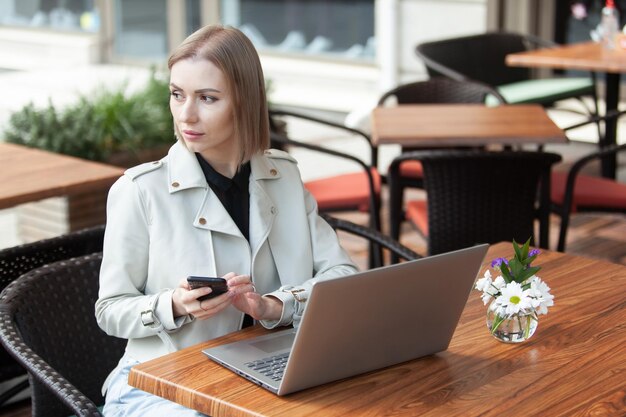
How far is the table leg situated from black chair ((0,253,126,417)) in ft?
14.8

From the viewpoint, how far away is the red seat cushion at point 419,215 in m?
4.23

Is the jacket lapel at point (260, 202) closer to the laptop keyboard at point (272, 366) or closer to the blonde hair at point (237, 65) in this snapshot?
the blonde hair at point (237, 65)

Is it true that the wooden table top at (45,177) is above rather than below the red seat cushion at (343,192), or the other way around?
above

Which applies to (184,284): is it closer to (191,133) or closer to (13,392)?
(191,133)

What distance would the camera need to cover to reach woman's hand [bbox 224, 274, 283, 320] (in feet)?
6.84

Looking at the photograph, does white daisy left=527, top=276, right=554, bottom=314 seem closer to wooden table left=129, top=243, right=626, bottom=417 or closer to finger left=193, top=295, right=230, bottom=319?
wooden table left=129, top=243, right=626, bottom=417

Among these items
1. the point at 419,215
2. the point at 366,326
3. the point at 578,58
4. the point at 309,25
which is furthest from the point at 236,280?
the point at 309,25

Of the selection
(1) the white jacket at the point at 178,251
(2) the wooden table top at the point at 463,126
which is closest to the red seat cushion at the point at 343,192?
(2) the wooden table top at the point at 463,126

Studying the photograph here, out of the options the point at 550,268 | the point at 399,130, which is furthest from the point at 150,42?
the point at 550,268

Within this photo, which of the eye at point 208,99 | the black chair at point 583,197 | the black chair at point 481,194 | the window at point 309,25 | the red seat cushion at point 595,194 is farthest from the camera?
the window at point 309,25

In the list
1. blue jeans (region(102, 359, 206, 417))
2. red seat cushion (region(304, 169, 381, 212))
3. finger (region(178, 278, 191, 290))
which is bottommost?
red seat cushion (region(304, 169, 381, 212))

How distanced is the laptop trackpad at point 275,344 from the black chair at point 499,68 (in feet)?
14.7

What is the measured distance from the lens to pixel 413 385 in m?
1.95

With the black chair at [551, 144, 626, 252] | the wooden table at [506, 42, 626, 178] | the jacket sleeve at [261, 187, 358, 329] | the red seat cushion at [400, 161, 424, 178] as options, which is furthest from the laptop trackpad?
the wooden table at [506, 42, 626, 178]
